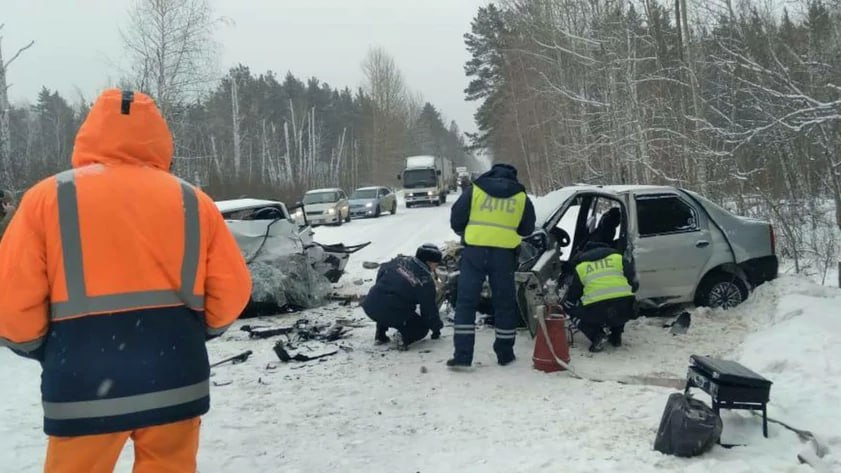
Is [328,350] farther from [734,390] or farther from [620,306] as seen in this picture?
[734,390]

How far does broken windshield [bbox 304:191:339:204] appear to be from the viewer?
25416 millimetres

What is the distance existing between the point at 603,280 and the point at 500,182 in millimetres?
1415

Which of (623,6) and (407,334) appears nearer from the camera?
(407,334)

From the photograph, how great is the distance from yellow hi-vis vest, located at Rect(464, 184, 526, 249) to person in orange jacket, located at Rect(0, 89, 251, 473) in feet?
12.8

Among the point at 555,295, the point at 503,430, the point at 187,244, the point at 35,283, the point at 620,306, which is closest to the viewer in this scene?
the point at 35,283

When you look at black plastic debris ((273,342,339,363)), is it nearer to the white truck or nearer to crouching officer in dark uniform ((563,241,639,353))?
crouching officer in dark uniform ((563,241,639,353))

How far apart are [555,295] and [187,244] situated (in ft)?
16.5

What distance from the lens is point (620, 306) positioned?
634cm

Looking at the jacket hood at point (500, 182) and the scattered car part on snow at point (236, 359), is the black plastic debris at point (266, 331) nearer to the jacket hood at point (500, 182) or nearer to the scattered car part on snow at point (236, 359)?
the scattered car part on snow at point (236, 359)

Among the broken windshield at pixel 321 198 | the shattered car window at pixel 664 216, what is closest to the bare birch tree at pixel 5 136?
the broken windshield at pixel 321 198

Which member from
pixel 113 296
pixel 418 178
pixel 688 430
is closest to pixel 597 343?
pixel 688 430

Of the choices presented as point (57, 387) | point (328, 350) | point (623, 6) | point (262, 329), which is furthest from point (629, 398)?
point (623, 6)

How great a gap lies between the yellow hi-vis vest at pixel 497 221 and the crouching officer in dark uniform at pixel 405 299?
104 centimetres

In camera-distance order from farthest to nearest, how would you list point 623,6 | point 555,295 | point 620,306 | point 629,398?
point 623,6, point 555,295, point 620,306, point 629,398
